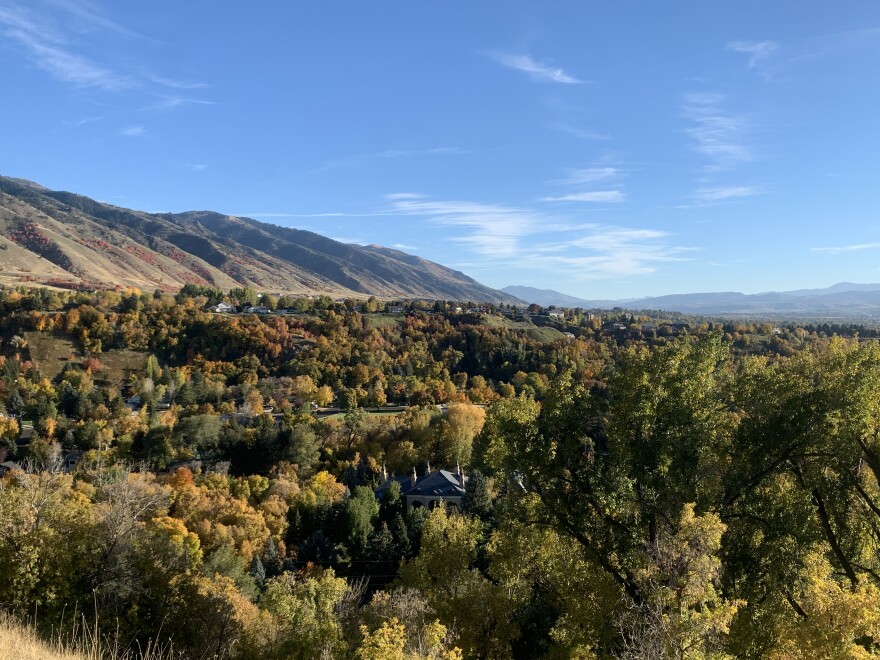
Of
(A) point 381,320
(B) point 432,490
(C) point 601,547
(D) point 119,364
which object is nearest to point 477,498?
(B) point 432,490

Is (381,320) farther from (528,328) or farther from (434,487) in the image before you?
(434,487)

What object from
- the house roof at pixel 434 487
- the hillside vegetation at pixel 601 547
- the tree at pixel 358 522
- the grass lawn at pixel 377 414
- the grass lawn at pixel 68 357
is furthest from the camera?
the grass lawn at pixel 68 357

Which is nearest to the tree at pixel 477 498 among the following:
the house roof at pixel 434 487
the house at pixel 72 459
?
the house roof at pixel 434 487

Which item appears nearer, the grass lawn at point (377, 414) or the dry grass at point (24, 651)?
the dry grass at point (24, 651)

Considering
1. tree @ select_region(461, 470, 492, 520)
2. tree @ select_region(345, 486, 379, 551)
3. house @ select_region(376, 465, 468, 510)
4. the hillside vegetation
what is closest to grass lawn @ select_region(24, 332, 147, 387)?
the hillside vegetation

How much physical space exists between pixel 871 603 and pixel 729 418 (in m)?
4.79

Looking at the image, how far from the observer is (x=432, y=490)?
44.9m

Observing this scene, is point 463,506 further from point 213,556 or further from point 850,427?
point 850,427

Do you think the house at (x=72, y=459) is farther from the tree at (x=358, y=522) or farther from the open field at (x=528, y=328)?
the open field at (x=528, y=328)

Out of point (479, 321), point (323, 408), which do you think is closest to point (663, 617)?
point (323, 408)

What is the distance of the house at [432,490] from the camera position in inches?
1711

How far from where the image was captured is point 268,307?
130 meters

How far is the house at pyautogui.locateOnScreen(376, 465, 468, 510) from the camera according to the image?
43.5 metres

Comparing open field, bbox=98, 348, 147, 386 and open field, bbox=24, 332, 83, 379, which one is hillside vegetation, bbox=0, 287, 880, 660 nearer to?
open field, bbox=98, 348, 147, 386
